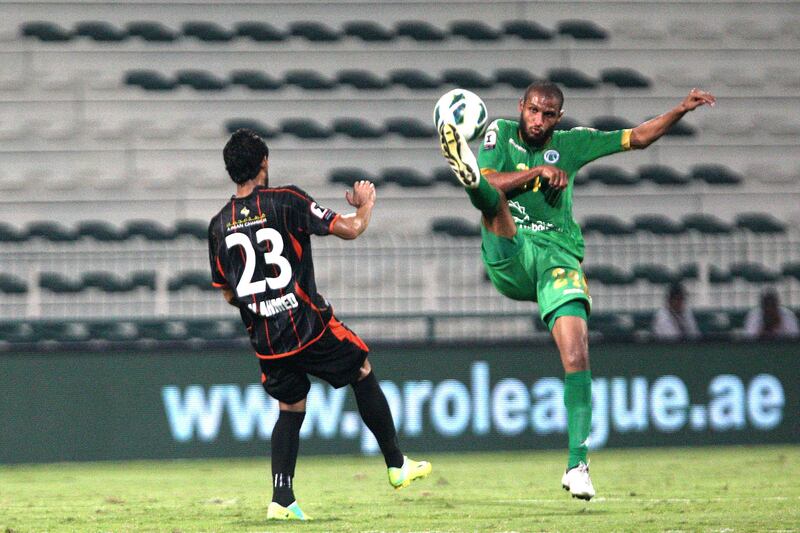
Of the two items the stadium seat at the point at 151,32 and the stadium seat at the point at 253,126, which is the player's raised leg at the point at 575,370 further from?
the stadium seat at the point at 151,32

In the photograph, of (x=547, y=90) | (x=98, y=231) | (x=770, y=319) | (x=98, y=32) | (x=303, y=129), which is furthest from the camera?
(x=98, y=32)

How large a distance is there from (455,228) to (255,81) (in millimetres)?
3141

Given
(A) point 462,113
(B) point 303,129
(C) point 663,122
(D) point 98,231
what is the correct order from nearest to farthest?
(A) point 462,113 < (C) point 663,122 < (D) point 98,231 < (B) point 303,129

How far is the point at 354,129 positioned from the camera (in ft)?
51.4

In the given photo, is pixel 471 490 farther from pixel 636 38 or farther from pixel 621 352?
pixel 636 38

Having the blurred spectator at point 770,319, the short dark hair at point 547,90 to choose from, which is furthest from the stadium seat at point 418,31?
the short dark hair at point 547,90

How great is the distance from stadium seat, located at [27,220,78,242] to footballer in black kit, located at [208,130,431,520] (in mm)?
8636

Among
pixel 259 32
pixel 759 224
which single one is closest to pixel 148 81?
pixel 259 32

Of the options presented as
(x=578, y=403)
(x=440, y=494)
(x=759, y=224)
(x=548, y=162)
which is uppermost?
(x=548, y=162)

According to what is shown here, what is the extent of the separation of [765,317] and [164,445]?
540 centimetres

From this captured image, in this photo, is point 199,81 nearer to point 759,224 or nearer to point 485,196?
Result: point 759,224

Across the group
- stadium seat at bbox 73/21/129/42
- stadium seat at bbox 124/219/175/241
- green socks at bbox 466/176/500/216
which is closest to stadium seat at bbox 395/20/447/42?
stadium seat at bbox 73/21/129/42

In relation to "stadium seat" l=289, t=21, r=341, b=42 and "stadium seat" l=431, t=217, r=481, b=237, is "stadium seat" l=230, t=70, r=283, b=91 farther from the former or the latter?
"stadium seat" l=431, t=217, r=481, b=237

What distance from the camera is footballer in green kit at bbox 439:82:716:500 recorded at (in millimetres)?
6238
